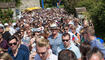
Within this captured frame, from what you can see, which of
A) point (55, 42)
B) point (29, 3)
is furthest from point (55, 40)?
point (29, 3)

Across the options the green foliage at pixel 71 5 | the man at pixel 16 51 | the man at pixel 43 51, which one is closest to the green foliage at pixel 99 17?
the man at pixel 16 51

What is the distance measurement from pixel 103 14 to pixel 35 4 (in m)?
67.7

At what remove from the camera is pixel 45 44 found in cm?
323

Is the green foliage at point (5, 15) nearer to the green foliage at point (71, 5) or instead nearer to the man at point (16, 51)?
the green foliage at point (71, 5)

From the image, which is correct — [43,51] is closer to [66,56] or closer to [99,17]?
[66,56]

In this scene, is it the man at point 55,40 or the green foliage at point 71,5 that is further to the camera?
the green foliage at point 71,5

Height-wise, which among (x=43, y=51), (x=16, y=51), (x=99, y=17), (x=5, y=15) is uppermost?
(x=43, y=51)

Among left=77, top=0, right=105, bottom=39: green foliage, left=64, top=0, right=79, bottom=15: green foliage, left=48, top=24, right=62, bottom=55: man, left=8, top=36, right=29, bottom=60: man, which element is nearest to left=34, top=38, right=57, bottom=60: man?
left=8, top=36, right=29, bottom=60: man

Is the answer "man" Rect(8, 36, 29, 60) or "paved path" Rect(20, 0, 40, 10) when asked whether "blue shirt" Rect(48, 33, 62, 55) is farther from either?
"paved path" Rect(20, 0, 40, 10)

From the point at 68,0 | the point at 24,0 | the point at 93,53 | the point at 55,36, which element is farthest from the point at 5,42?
the point at 24,0

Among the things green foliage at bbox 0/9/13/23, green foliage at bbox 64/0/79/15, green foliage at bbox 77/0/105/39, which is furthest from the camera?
green foliage at bbox 0/9/13/23

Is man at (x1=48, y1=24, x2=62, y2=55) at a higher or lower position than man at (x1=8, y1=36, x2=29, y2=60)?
lower

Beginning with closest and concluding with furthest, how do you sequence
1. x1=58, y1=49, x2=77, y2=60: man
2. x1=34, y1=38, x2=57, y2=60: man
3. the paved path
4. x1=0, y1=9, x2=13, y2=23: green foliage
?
x1=58, y1=49, x2=77, y2=60: man
x1=34, y1=38, x2=57, y2=60: man
x1=0, y1=9, x2=13, y2=23: green foliage
the paved path

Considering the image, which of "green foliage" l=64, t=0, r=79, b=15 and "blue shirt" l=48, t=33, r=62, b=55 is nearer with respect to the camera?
"blue shirt" l=48, t=33, r=62, b=55
